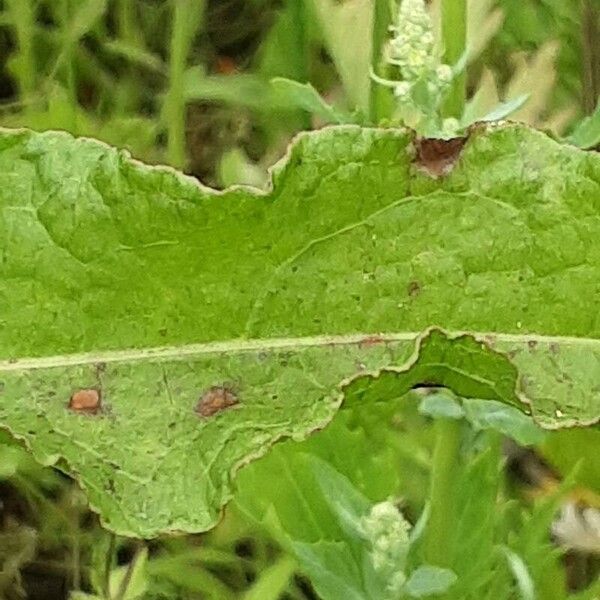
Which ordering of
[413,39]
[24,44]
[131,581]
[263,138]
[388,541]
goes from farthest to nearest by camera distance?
[263,138] < [24,44] < [131,581] < [388,541] < [413,39]

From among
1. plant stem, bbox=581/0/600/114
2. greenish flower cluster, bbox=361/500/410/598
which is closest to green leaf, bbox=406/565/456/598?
greenish flower cluster, bbox=361/500/410/598

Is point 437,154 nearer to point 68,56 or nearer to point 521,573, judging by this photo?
point 521,573

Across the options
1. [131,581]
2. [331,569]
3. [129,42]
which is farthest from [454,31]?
[129,42]

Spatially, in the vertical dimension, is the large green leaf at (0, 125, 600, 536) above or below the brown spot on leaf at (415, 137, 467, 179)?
below

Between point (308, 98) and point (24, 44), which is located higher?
point (308, 98)

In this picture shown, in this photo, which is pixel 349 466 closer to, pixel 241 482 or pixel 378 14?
pixel 241 482

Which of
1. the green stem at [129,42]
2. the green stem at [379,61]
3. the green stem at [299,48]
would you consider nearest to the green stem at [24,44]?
the green stem at [129,42]

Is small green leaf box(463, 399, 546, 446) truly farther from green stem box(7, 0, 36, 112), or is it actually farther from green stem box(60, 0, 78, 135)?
green stem box(7, 0, 36, 112)

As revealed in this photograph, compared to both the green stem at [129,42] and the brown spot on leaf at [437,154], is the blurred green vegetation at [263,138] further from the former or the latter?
the brown spot on leaf at [437,154]
